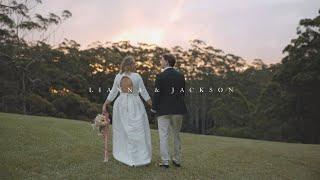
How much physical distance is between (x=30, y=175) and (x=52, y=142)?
157 inches

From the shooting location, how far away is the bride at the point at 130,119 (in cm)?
1051

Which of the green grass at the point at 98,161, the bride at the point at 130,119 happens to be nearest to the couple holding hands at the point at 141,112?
the bride at the point at 130,119

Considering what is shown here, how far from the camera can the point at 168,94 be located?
10273 mm

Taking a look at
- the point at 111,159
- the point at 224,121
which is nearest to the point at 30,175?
the point at 111,159

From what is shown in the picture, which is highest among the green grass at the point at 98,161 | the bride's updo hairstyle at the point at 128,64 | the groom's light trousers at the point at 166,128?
the bride's updo hairstyle at the point at 128,64

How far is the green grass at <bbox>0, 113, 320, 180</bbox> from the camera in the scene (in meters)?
10.0

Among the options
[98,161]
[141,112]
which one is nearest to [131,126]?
[141,112]

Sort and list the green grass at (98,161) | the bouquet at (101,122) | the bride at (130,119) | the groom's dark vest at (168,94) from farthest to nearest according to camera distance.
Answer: the bouquet at (101,122) → the bride at (130,119) → the groom's dark vest at (168,94) → the green grass at (98,161)

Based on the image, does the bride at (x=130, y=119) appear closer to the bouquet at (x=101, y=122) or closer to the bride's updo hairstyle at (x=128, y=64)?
the bride's updo hairstyle at (x=128, y=64)

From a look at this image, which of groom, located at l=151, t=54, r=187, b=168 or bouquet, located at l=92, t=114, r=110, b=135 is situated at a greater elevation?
→ groom, located at l=151, t=54, r=187, b=168

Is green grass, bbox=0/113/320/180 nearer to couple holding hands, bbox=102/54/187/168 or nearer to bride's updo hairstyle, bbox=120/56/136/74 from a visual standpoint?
couple holding hands, bbox=102/54/187/168

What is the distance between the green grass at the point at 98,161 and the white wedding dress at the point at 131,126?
0.27 meters

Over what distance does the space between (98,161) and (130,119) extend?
146 cm

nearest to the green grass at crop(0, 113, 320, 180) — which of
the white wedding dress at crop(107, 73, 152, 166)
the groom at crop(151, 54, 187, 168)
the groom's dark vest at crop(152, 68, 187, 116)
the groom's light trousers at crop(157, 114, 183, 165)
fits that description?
the white wedding dress at crop(107, 73, 152, 166)
